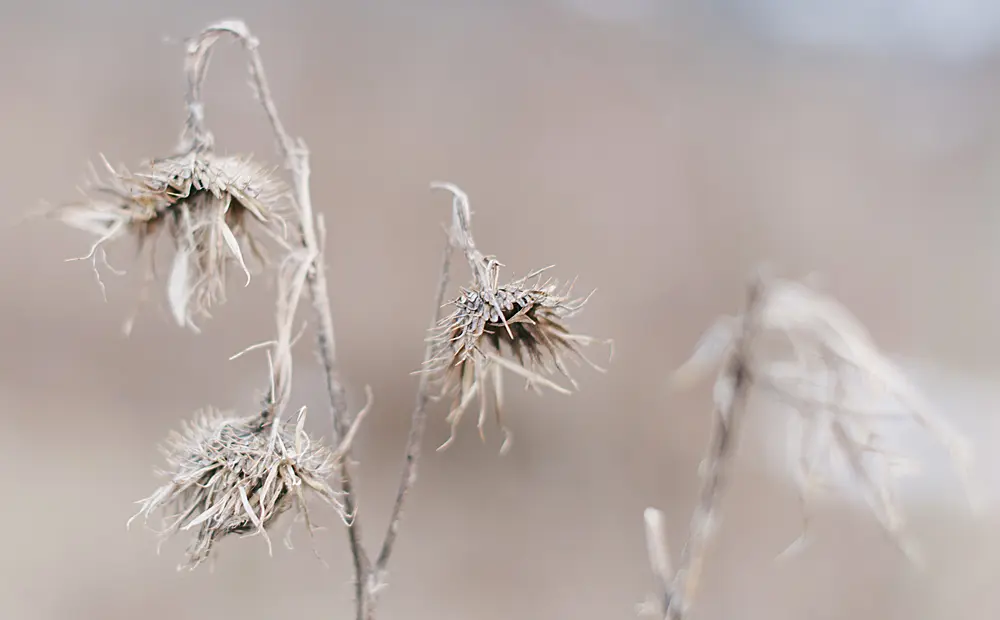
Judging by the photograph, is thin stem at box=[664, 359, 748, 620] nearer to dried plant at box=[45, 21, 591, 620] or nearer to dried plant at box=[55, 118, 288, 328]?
dried plant at box=[45, 21, 591, 620]

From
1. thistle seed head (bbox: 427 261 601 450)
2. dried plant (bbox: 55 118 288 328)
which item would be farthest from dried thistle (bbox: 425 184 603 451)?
dried plant (bbox: 55 118 288 328)

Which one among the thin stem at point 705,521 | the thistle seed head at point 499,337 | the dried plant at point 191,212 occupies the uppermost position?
the dried plant at point 191,212

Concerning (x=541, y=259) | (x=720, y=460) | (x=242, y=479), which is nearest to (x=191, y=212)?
(x=242, y=479)

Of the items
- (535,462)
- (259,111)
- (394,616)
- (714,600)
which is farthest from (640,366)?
(259,111)

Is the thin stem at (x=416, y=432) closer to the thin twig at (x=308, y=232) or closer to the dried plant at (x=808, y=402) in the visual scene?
the thin twig at (x=308, y=232)

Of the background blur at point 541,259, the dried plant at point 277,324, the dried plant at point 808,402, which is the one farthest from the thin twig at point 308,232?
the background blur at point 541,259
